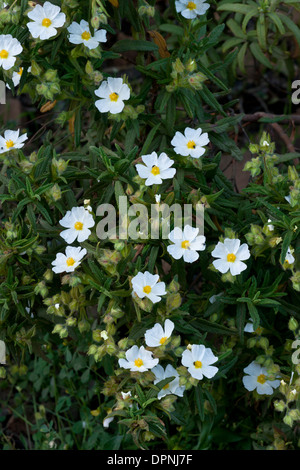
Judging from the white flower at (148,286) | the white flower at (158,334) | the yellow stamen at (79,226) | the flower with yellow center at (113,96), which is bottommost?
the white flower at (158,334)

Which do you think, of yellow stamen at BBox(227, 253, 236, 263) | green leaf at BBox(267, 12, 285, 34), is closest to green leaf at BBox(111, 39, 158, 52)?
green leaf at BBox(267, 12, 285, 34)

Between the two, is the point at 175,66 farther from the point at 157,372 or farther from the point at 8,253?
the point at 157,372

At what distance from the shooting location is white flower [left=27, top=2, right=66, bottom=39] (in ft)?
4.88

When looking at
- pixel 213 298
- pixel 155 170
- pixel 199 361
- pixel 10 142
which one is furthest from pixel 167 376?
pixel 10 142

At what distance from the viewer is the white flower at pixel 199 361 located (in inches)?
58.5

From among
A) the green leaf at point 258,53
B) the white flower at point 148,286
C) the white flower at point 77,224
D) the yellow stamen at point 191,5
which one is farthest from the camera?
the green leaf at point 258,53

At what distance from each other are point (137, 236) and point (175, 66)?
42 cm

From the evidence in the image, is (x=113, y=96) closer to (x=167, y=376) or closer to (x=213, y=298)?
(x=213, y=298)

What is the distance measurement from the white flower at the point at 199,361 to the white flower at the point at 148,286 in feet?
0.50

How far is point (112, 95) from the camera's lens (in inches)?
63.2

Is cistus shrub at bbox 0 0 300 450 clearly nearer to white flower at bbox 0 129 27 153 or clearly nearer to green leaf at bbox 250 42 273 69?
white flower at bbox 0 129 27 153

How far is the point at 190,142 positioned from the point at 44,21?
425 mm

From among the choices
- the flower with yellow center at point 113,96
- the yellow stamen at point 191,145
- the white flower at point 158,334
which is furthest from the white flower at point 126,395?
the flower with yellow center at point 113,96

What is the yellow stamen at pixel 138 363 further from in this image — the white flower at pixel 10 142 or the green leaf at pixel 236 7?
the green leaf at pixel 236 7
